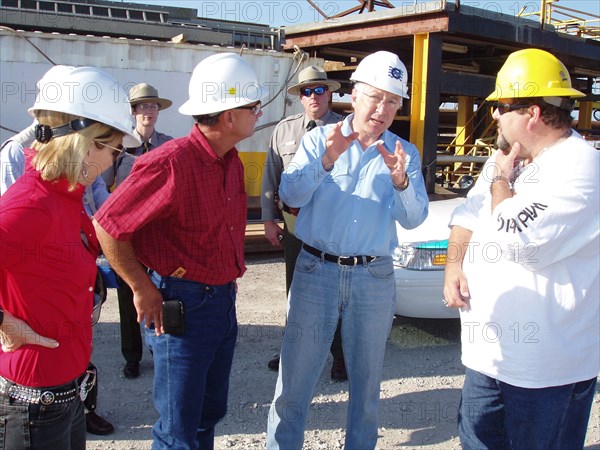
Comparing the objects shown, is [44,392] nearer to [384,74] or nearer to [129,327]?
[384,74]

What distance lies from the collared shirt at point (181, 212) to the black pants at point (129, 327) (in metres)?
1.87

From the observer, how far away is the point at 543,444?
226cm

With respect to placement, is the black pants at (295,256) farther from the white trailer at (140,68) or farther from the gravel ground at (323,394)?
the white trailer at (140,68)

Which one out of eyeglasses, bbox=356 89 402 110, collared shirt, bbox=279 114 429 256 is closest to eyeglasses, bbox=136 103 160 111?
collared shirt, bbox=279 114 429 256

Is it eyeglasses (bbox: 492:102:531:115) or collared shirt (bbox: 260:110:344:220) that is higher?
eyeglasses (bbox: 492:102:531:115)

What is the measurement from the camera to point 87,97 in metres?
2.10

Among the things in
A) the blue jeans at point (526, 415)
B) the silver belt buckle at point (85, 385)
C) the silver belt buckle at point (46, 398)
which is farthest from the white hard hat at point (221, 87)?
the blue jeans at point (526, 415)

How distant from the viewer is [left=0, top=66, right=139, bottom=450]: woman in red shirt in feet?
6.22

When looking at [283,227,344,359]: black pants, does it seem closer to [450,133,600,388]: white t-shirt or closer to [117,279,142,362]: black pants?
[117,279,142,362]: black pants

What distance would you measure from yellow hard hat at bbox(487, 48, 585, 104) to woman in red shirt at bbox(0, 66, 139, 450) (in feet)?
4.93

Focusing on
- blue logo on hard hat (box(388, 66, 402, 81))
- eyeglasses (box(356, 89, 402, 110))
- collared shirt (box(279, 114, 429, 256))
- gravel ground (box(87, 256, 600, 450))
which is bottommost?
gravel ground (box(87, 256, 600, 450))

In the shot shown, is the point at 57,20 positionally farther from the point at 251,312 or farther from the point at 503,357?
the point at 503,357

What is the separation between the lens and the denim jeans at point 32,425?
6.16 ft

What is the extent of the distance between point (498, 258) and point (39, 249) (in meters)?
1.68
